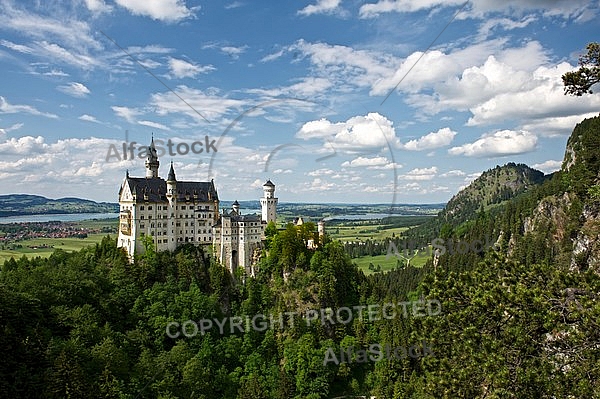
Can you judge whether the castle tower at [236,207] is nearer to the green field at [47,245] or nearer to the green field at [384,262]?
the green field at [47,245]

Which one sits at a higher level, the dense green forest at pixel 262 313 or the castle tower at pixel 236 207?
the castle tower at pixel 236 207

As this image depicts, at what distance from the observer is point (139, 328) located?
187 feet

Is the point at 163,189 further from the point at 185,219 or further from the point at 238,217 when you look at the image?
the point at 238,217

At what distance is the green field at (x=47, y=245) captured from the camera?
3801 inches

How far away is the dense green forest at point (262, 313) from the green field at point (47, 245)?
119ft

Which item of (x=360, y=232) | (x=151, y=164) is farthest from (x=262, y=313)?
(x=360, y=232)

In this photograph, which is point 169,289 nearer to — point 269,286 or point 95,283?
point 95,283

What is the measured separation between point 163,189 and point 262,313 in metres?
24.2

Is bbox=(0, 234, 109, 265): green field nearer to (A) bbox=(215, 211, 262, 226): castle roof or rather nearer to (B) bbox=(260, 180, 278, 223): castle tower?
(A) bbox=(215, 211, 262, 226): castle roof

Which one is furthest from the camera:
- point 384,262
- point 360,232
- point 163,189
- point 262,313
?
point 360,232

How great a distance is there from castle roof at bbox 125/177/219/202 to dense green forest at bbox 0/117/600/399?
8.36 meters

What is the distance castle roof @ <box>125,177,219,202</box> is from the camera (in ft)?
211

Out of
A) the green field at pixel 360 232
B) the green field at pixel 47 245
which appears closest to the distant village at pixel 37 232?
the green field at pixel 47 245

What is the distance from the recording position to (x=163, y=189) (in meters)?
67.4
